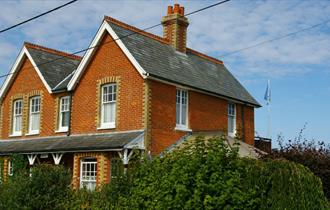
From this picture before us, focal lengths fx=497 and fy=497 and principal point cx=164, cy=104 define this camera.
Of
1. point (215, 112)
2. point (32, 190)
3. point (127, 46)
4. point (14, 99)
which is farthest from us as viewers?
point (14, 99)

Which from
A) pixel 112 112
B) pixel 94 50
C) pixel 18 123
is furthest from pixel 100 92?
pixel 18 123

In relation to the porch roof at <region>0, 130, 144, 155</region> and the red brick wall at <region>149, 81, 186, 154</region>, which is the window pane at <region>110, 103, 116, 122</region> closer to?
the porch roof at <region>0, 130, 144, 155</region>

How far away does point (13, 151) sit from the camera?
86.7 ft

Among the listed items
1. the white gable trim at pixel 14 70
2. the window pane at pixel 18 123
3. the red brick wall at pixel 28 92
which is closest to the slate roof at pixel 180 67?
the red brick wall at pixel 28 92

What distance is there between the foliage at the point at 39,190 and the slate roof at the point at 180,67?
22.7 ft

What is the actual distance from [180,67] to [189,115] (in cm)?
262

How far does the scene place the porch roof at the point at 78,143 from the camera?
21.3m

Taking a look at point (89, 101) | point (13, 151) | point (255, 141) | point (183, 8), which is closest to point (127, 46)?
point (89, 101)

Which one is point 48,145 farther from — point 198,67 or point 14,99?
point 198,67

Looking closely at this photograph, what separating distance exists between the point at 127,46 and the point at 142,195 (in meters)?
11.4

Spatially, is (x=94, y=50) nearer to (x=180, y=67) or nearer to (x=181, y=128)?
(x=180, y=67)

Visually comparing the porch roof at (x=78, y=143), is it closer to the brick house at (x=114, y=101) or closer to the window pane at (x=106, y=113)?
the brick house at (x=114, y=101)

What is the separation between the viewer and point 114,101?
23.8m

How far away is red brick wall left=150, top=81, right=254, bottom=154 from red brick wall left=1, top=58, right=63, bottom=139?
7143 millimetres
